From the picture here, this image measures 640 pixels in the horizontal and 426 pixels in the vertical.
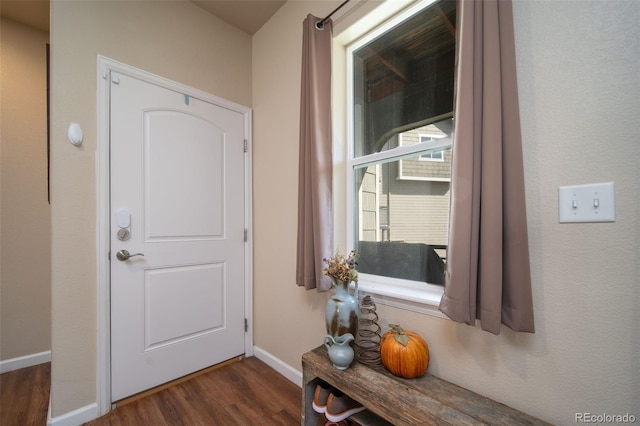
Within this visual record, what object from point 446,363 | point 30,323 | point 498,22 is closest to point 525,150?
point 498,22

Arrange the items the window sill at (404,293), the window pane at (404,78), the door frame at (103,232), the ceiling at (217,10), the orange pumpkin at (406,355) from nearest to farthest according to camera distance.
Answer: the orange pumpkin at (406,355), the window sill at (404,293), the window pane at (404,78), the door frame at (103,232), the ceiling at (217,10)

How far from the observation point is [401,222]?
1427mm

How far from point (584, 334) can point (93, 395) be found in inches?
92.3

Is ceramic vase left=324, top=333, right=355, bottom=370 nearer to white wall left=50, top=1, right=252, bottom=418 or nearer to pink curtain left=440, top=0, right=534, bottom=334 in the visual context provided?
pink curtain left=440, top=0, right=534, bottom=334

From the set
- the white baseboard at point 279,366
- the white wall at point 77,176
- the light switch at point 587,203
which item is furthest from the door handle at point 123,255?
the light switch at point 587,203

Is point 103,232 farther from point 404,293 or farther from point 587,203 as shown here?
point 587,203

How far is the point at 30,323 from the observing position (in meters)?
2.00

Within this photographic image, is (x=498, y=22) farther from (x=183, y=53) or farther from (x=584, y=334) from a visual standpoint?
(x=183, y=53)

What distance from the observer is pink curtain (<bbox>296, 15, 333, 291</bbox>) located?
1478 millimetres

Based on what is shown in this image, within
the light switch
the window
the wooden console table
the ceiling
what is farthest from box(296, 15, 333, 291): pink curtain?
the light switch

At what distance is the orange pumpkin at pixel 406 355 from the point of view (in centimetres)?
105

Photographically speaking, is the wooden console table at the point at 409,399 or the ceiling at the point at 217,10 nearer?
the wooden console table at the point at 409,399

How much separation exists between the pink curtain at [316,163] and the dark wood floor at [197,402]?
78cm

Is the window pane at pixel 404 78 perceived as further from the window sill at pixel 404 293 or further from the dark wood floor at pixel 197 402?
the dark wood floor at pixel 197 402
